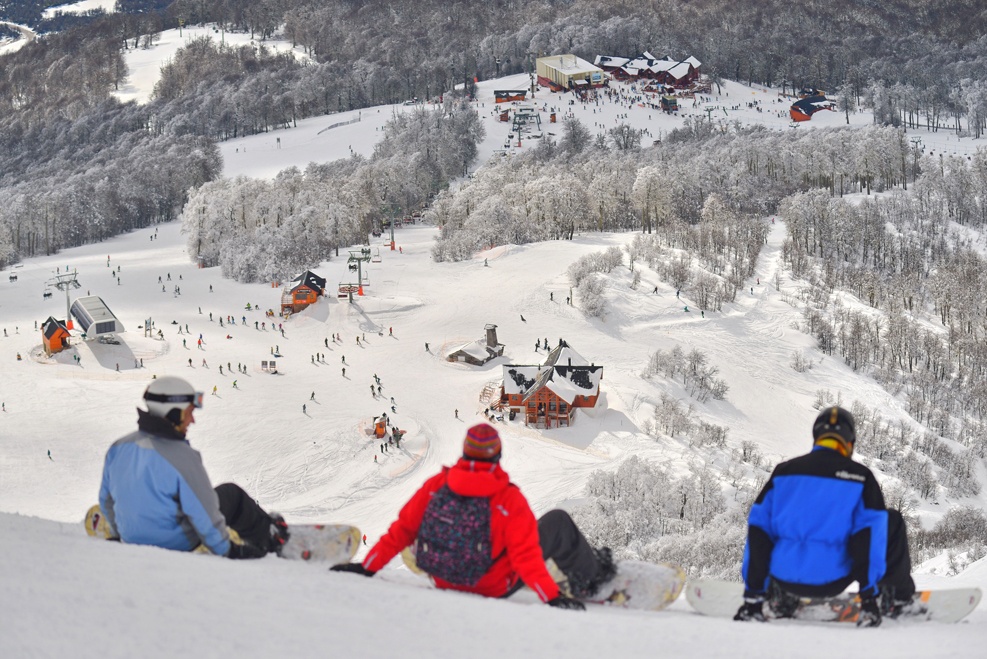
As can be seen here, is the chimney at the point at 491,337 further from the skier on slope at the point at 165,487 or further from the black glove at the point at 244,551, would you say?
the skier on slope at the point at 165,487

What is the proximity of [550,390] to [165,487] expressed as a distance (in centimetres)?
2442

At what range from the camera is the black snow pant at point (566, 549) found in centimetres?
525

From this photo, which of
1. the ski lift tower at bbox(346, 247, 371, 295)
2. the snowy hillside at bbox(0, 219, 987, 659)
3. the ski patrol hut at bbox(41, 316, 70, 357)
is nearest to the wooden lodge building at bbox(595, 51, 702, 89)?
the snowy hillside at bbox(0, 219, 987, 659)

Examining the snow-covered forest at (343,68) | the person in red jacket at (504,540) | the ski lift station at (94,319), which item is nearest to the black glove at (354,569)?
the person in red jacket at (504,540)

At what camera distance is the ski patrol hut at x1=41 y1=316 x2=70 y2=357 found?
1387 inches

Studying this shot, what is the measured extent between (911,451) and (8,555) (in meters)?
28.1

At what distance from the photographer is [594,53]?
358 ft

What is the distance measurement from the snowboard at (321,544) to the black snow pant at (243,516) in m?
0.16

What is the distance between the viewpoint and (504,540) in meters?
4.97

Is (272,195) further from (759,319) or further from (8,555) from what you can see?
(8,555)

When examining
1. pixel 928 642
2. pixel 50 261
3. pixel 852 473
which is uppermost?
pixel 852 473

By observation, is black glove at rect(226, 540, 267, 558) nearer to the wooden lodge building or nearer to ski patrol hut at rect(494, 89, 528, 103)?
ski patrol hut at rect(494, 89, 528, 103)

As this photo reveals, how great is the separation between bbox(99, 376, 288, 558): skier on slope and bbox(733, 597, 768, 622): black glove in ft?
9.13

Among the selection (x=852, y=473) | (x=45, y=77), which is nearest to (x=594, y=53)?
(x=45, y=77)
